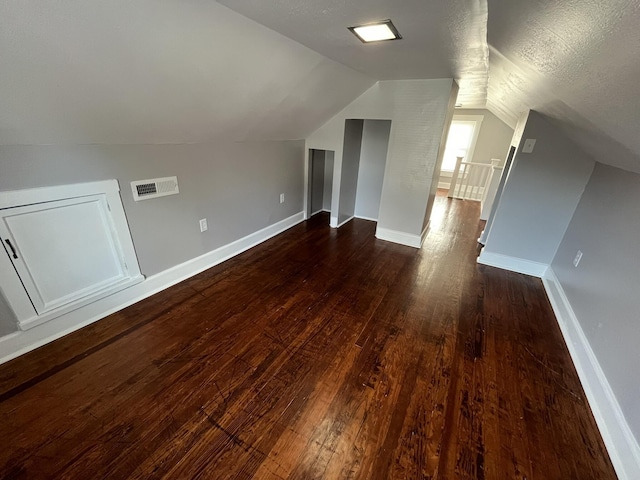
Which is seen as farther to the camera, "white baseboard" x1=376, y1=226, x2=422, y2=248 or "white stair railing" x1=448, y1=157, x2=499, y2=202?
"white stair railing" x1=448, y1=157, x2=499, y2=202

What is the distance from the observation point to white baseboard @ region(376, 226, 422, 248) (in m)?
3.50

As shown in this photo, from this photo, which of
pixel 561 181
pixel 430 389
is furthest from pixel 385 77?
pixel 430 389

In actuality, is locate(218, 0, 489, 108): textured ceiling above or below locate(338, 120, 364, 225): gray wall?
above

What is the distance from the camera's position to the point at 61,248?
1.76 m

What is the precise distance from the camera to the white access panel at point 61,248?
1.56 m

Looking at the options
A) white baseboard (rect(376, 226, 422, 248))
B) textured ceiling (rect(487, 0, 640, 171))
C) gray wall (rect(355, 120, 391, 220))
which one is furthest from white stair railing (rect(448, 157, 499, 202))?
textured ceiling (rect(487, 0, 640, 171))

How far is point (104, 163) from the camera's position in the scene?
72.2 inches

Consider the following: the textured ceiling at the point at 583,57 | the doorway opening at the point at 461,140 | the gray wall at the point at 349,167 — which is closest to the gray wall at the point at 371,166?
the gray wall at the point at 349,167

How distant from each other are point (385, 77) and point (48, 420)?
147 inches

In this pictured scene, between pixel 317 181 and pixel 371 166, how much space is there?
0.91 meters

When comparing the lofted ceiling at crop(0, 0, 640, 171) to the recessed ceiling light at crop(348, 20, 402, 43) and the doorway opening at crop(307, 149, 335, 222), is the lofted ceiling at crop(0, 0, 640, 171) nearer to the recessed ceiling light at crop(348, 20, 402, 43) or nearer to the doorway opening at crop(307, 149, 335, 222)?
the recessed ceiling light at crop(348, 20, 402, 43)

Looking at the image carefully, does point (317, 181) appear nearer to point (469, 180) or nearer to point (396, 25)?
point (396, 25)

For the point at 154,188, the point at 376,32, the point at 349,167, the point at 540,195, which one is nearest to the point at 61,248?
the point at 154,188

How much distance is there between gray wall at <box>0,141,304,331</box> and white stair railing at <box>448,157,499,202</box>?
3.82m
